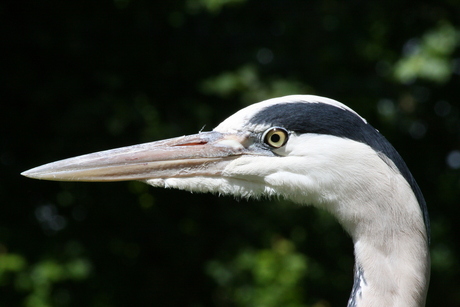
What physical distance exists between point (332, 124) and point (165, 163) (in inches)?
26.6

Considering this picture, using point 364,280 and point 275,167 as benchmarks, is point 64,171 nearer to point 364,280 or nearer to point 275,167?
point 275,167

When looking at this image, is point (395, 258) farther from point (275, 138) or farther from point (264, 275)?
point (264, 275)

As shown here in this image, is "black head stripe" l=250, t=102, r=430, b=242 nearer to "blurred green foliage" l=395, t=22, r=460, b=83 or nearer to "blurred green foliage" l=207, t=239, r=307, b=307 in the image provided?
"blurred green foliage" l=395, t=22, r=460, b=83

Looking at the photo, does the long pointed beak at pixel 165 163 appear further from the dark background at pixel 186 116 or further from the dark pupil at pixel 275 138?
the dark background at pixel 186 116

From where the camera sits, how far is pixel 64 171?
2.34 m

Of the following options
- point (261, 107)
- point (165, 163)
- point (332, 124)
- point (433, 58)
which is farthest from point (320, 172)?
point (433, 58)

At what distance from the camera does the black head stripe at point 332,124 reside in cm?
213

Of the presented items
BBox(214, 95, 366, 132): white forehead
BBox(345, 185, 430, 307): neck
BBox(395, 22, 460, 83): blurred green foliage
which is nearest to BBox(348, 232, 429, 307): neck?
BBox(345, 185, 430, 307): neck

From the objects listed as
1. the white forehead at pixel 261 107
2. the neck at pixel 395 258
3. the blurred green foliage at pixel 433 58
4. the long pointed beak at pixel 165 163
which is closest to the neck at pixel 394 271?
the neck at pixel 395 258

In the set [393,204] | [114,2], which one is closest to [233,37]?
[114,2]

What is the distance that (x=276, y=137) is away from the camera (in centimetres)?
227

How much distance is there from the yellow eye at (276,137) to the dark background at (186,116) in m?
2.35

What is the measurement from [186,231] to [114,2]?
7.10 ft

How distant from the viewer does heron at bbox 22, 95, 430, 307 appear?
207 cm
